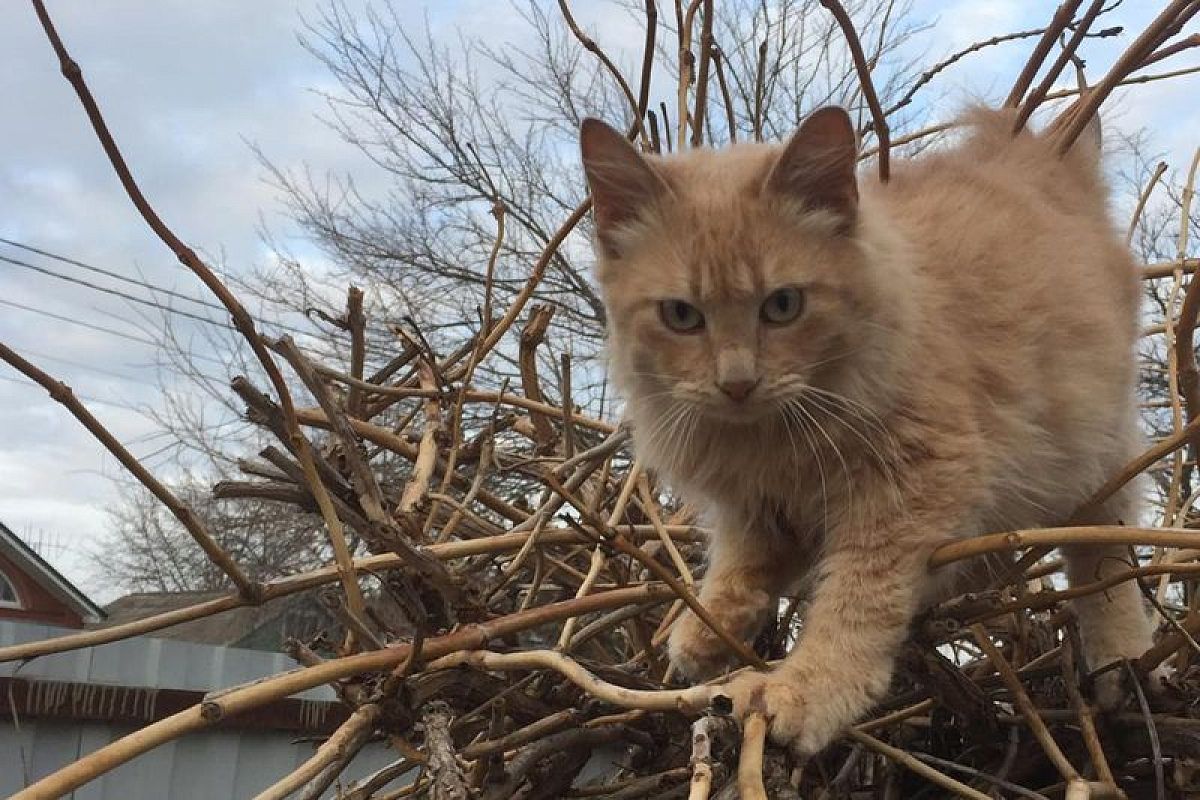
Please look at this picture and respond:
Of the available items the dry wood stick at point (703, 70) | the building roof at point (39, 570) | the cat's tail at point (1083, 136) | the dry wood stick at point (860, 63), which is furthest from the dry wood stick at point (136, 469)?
the building roof at point (39, 570)

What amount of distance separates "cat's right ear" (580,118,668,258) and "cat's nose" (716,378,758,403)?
0.97ft

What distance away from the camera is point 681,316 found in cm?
125

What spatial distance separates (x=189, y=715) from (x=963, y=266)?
41.9 inches

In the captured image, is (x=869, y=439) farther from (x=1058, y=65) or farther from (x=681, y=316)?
(x=1058, y=65)

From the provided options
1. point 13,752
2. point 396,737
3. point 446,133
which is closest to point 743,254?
point 396,737

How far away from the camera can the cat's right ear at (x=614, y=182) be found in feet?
4.11

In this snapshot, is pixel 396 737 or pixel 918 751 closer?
pixel 396 737

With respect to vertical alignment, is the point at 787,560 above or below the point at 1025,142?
below

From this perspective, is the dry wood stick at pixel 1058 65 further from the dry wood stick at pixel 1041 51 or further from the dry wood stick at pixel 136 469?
the dry wood stick at pixel 136 469

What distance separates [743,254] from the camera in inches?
47.9

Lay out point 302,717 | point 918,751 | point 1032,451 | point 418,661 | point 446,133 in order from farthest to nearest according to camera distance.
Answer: point 446,133 → point 302,717 → point 1032,451 → point 918,751 → point 418,661

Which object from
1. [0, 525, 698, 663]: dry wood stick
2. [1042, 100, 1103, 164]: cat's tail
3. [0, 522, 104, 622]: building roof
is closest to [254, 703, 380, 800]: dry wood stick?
[0, 525, 698, 663]: dry wood stick

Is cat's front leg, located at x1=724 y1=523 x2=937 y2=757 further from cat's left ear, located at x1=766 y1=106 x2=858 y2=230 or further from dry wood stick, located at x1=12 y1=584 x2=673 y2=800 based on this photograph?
cat's left ear, located at x1=766 y1=106 x2=858 y2=230

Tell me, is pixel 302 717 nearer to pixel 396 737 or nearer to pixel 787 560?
pixel 787 560
